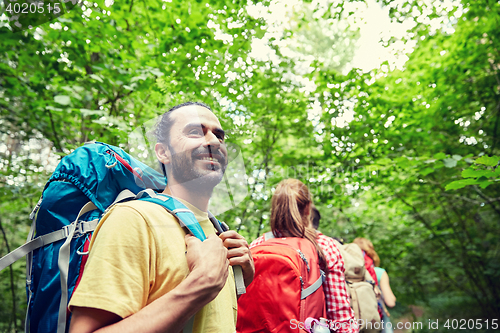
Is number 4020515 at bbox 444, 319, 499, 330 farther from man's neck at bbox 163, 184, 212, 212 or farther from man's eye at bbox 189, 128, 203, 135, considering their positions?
man's eye at bbox 189, 128, 203, 135

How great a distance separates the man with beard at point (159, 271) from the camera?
29.5 inches

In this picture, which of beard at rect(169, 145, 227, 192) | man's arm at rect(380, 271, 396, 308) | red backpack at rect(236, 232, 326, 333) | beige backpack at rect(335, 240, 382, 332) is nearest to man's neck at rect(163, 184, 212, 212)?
beard at rect(169, 145, 227, 192)

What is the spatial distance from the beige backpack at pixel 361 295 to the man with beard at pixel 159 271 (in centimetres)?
178

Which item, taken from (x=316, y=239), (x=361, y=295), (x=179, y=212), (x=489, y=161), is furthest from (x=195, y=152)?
(x=361, y=295)

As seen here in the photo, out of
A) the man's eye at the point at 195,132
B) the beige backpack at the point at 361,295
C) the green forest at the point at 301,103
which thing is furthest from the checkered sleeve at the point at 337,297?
the man's eye at the point at 195,132

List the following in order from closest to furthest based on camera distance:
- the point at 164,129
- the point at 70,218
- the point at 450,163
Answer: the point at 70,218 → the point at 164,129 → the point at 450,163

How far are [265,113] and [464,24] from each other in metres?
3.59

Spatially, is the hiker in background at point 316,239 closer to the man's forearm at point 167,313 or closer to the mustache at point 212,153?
the mustache at point 212,153

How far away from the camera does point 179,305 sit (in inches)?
31.6

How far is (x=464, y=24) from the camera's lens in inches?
176

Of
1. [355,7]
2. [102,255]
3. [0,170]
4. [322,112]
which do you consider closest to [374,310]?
[102,255]

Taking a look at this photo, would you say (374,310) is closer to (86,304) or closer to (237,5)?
(86,304)

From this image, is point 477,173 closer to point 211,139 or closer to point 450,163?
point 450,163

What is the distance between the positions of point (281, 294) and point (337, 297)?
51 cm
